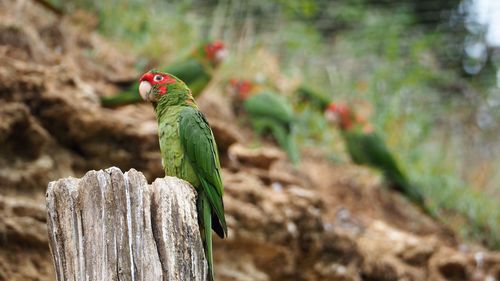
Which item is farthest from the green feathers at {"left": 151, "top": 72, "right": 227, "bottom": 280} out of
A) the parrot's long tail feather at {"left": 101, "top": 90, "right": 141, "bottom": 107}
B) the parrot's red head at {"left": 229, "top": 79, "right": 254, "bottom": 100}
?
the parrot's red head at {"left": 229, "top": 79, "right": 254, "bottom": 100}

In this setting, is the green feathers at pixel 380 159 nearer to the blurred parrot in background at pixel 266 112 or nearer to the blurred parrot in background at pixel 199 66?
the blurred parrot in background at pixel 266 112

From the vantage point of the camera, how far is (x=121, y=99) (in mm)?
5285

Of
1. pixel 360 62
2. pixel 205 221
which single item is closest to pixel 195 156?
pixel 205 221

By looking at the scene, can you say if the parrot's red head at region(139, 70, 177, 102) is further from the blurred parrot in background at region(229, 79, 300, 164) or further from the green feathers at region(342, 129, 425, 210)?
the green feathers at region(342, 129, 425, 210)

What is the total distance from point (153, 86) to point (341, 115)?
441cm

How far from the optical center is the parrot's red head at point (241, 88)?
7.65 m

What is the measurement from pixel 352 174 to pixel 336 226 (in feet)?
5.48

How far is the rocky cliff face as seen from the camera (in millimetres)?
4281

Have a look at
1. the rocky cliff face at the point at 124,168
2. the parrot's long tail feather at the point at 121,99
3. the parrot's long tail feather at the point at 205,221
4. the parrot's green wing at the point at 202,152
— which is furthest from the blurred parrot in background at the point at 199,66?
the parrot's long tail feather at the point at 205,221

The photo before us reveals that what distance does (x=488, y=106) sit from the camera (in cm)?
945

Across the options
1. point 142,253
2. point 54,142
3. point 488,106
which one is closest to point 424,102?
point 488,106

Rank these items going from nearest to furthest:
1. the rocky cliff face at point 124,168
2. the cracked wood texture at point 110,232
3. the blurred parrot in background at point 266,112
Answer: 1. the cracked wood texture at point 110,232
2. the rocky cliff face at point 124,168
3. the blurred parrot in background at point 266,112

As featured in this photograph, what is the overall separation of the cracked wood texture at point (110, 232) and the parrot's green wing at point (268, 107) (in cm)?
470

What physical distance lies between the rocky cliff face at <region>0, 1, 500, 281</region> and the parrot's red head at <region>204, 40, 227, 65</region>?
0.47m
